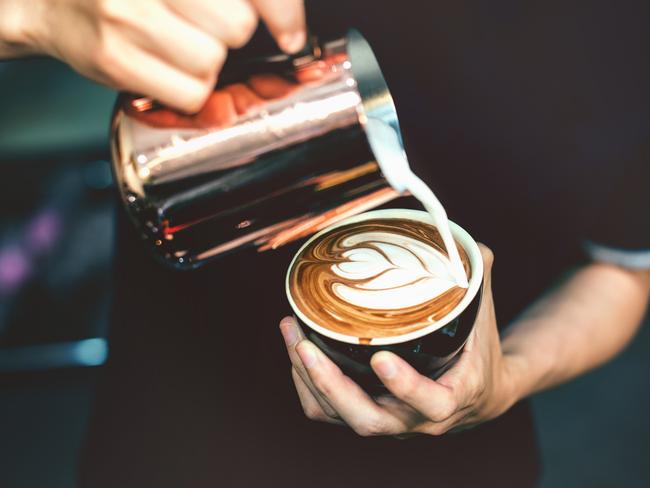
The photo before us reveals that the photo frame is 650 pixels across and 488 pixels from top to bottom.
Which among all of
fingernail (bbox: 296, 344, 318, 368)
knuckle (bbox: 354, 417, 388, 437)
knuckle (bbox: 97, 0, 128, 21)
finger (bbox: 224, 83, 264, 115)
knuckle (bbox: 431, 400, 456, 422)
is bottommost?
knuckle (bbox: 354, 417, 388, 437)

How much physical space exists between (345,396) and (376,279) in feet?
0.54

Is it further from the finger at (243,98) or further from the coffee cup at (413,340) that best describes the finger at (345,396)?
the finger at (243,98)

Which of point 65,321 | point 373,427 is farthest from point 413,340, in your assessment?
point 65,321

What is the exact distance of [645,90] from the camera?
101 cm

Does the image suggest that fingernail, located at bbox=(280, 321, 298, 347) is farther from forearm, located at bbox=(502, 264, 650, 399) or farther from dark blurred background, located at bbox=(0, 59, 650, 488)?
dark blurred background, located at bbox=(0, 59, 650, 488)

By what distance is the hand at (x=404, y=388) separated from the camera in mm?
621

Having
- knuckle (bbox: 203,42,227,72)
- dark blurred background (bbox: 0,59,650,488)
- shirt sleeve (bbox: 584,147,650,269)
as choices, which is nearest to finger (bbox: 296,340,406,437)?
knuckle (bbox: 203,42,227,72)

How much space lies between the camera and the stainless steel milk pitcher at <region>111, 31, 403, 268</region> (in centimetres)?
52

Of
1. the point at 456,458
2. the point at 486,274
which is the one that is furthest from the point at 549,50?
the point at 456,458

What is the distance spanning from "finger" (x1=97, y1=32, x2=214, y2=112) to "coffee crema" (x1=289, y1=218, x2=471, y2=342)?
0.29m

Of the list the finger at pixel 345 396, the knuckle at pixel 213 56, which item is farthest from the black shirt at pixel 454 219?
the knuckle at pixel 213 56

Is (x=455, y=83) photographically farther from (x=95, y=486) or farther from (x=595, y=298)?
(x=95, y=486)

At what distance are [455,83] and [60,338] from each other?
1626 millimetres

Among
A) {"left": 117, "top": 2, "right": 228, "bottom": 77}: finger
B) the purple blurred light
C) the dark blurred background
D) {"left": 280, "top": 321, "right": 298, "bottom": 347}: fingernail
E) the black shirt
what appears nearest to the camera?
{"left": 117, "top": 2, "right": 228, "bottom": 77}: finger
